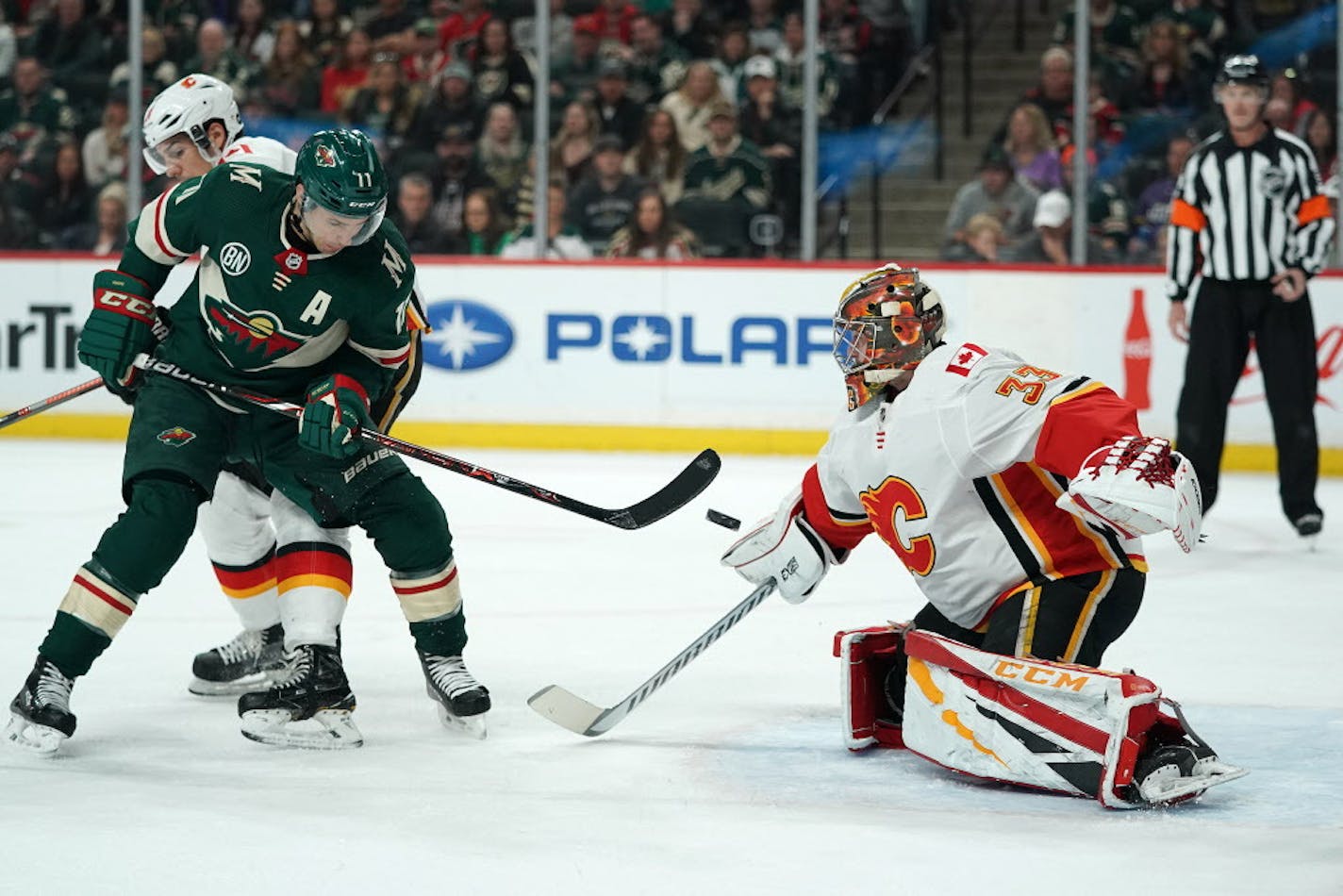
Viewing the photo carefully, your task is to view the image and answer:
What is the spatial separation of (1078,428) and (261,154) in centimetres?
146

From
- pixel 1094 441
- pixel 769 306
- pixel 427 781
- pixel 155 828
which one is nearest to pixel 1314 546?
pixel 769 306

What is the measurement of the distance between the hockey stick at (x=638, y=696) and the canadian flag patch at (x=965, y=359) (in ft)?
1.70

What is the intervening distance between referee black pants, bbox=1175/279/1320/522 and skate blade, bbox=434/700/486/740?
2844 mm

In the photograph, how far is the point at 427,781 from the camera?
9.58 feet

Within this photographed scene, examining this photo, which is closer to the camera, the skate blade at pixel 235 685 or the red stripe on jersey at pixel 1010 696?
the red stripe on jersey at pixel 1010 696

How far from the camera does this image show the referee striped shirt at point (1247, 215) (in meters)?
5.59

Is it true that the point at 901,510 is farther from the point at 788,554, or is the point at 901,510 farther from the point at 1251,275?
the point at 1251,275

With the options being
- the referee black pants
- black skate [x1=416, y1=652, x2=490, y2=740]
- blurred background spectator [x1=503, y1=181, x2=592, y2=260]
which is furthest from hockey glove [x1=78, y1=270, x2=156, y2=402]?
blurred background spectator [x1=503, y1=181, x2=592, y2=260]

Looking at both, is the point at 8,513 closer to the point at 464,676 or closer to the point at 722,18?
the point at 464,676

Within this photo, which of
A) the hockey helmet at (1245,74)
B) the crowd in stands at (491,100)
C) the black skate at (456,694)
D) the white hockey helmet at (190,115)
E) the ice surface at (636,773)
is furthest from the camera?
the crowd in stands at (491,100)

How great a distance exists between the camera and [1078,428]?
2.77 meters

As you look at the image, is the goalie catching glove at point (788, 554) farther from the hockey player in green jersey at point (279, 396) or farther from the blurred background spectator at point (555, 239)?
the blurred background spectator at point (555, 239)

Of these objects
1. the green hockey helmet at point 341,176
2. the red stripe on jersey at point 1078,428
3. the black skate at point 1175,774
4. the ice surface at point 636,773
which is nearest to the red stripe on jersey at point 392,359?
the green hockey helmet at point 341,176

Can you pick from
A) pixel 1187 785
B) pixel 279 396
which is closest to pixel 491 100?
pixel 279 396
